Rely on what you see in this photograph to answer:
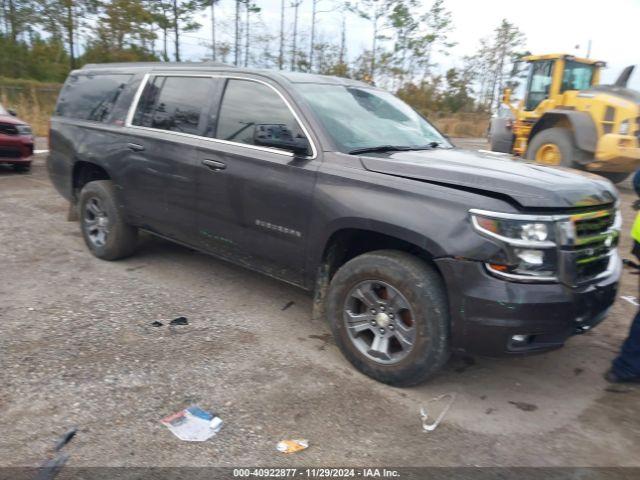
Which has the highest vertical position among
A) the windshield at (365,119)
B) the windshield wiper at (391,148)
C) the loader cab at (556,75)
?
the loader cab at (556,75)

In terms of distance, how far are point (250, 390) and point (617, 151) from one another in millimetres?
9624

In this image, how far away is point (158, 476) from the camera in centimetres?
248

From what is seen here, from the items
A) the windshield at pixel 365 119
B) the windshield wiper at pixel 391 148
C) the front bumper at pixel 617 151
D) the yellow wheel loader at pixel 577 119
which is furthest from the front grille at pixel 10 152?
the front bumper at pixel 617 151

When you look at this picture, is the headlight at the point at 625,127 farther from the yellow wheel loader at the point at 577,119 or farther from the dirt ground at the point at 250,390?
the dirt ground at the point at 250,390

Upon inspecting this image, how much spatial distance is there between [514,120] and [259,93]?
11.6m

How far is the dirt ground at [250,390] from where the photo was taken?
2.72 metres

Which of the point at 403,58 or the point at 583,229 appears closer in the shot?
the point at 583,229

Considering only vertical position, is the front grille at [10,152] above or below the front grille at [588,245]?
below

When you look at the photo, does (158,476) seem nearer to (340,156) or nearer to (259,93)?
(340,156)

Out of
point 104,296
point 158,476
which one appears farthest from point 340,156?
point 104,296

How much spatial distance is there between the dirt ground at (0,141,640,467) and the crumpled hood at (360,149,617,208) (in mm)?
1296

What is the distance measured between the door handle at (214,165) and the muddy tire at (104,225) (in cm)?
145

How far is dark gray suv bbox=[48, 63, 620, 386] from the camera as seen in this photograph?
2.91 metres

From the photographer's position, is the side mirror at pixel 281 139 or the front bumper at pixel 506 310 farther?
the side mirror at pixel 281 139
